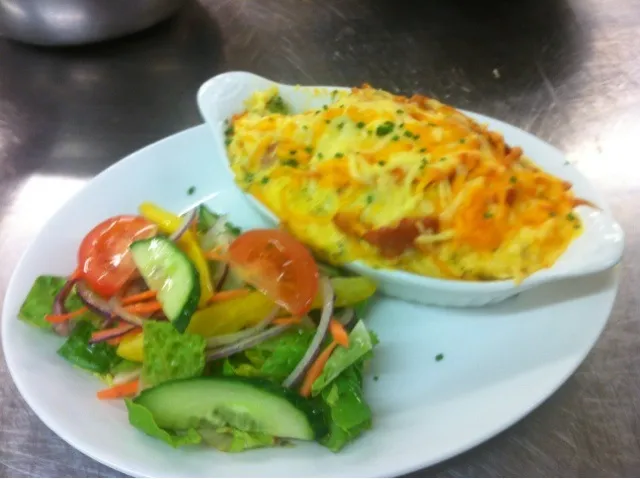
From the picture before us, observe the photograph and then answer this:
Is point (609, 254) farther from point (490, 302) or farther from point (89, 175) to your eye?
point (89, 175)

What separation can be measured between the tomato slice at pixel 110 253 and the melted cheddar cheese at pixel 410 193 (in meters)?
0.23

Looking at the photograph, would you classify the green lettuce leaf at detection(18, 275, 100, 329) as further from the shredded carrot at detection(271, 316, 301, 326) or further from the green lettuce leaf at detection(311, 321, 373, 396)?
the green lettuce leaf at detection(311, 321, 373, 396)

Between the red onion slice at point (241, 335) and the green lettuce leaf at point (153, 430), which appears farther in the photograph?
the red onion slice at point (241, 335)

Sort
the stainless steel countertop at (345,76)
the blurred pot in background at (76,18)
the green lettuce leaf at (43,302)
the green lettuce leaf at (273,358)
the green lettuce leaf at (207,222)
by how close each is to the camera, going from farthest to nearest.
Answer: the blurred pot in background at (76,18), the stainless steel countertop at (345,76), the green lettuce leaf at (207,222), the green lettuce leaf at (43,302), the green lettuce leaf at (273,358)

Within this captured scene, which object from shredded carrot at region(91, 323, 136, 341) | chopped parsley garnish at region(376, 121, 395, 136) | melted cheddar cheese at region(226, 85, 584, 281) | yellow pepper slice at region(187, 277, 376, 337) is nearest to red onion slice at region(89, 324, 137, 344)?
shredded carrot at region(91, 323, 136, 341)

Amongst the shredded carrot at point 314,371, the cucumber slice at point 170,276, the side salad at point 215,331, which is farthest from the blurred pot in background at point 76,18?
the shredded carrot at point 314,371

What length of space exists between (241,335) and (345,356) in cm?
20

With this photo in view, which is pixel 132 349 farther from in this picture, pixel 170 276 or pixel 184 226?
pixel 184 226

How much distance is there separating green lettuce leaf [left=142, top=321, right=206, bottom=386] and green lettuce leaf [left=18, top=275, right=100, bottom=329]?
203mm

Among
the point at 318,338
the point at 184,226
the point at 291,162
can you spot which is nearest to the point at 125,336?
the point at 184,226

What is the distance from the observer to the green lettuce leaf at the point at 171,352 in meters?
1.11

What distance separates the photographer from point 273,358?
112 cm

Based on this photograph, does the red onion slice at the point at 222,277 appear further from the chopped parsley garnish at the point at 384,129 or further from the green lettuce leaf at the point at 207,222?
the chopped parsley garnish at the point at 384,129

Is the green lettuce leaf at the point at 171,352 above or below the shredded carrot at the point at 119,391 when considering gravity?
above
